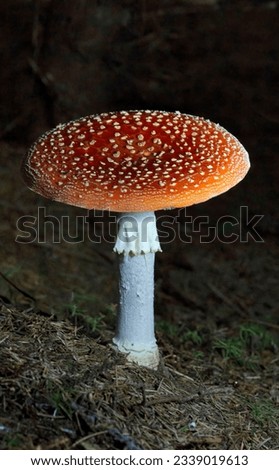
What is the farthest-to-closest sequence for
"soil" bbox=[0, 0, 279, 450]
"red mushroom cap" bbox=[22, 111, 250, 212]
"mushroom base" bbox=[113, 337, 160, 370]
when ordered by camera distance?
1. "soil" bbox=[0, 0, 279, 450]
2. "mushroom base" bbox=[113, 337, 160, 370]
3. "red mushroom cap" bbox=[22, 111, 250, 212]

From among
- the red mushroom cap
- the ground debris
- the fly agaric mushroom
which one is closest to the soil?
the ground debris

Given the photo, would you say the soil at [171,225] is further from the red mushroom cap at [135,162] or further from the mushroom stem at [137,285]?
the red mushroom cap at [135,162]

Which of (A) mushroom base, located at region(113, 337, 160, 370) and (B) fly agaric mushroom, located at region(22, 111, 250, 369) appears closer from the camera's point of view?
(B) fly agaric mushroom, located at region(22, 111, 250, 369)

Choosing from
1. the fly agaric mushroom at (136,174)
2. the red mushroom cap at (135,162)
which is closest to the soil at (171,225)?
the fly agaric mushroom at (136,174)

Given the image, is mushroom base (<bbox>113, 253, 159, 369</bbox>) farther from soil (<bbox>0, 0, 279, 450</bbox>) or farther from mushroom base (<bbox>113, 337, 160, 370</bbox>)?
soil (<bbox>0, 0, 279, 450</bbox>)

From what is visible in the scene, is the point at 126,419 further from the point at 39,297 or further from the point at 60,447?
the point at 39,297
